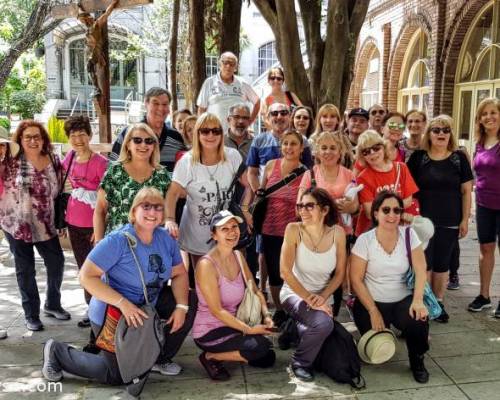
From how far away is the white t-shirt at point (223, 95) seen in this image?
5.85 m

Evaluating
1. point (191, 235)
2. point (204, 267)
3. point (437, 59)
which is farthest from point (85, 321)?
point (437, 59)

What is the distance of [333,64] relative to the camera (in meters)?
6.77

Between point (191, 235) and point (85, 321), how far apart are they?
1270mm

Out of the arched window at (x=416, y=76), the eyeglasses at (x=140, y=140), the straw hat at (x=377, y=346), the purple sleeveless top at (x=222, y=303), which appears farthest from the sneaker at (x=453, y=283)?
the arched window at (x=416, y=76)

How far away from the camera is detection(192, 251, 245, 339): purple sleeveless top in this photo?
11.6 ft

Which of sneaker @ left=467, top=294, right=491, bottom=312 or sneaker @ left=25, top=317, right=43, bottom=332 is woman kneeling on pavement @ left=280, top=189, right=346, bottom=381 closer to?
sneaker @ left=467, top=294, right=491, bottom=312

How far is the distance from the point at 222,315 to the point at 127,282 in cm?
67

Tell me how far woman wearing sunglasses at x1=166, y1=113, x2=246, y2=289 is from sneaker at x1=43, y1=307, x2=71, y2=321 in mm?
1398

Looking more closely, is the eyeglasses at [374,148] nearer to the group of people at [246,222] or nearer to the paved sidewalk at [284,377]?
the group of people at [246,222]

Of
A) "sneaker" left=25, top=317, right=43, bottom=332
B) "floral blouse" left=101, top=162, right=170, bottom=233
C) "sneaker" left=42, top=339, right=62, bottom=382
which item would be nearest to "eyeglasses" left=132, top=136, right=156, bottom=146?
"floral blouse" left=101, top=162, right=170, bottom=233

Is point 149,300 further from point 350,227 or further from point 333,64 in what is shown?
point 333,64

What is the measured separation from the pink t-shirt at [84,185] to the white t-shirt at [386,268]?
2.14m

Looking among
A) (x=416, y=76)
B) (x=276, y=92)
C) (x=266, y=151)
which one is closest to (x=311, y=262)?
(x=266, y=151)

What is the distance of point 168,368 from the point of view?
360 cm
